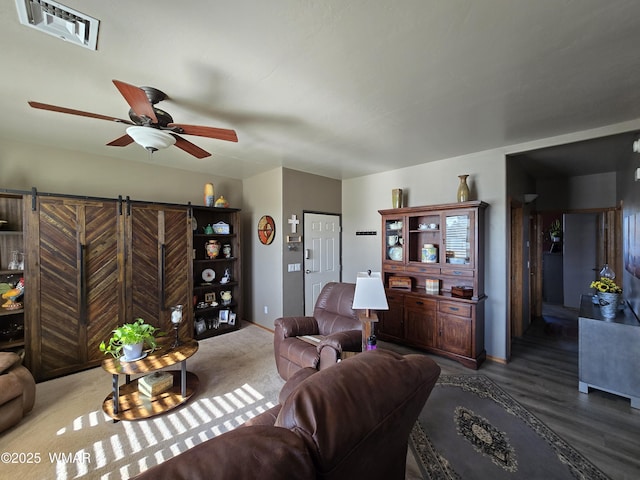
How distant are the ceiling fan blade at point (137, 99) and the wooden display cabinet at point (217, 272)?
8.13ft

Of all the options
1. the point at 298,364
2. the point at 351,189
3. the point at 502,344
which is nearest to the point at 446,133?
the point at 351,189

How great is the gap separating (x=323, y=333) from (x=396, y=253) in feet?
5.57

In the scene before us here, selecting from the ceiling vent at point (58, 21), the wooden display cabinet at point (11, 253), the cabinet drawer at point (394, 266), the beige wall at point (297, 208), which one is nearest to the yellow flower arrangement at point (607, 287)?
the cabinet drawer at point (394, 266)

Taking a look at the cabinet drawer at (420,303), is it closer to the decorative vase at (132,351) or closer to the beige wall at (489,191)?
the beige wall at (489,191)

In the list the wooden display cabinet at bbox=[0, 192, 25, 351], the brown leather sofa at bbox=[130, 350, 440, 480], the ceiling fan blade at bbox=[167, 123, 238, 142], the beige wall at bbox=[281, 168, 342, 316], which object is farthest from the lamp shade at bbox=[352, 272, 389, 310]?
the wooden display cabinet at bbox=[0, 192, 25, 351]

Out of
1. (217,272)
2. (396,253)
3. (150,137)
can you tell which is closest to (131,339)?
(150,137)

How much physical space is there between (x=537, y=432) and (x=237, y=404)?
2.44 metres

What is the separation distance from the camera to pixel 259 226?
14.9ft

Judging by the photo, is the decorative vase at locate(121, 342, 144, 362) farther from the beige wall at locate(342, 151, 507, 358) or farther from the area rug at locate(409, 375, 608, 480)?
the beige wall at locate(342, 151, 507, 358)

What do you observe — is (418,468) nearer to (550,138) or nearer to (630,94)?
(630,94)

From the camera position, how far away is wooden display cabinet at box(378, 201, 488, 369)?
3.08 meters

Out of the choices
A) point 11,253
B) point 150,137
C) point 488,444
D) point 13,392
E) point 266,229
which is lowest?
point 488,444

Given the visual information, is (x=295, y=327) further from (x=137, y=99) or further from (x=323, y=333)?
(x=137, y=99)

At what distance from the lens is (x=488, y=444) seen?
1.90 m
